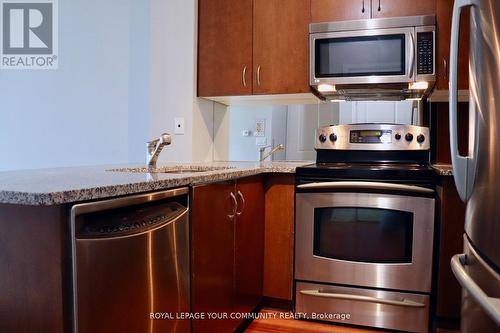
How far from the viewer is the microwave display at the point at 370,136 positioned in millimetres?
2262

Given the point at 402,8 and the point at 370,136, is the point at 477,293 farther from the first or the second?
the point at 402,8

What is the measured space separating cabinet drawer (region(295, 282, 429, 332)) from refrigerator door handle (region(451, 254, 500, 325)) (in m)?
0.85

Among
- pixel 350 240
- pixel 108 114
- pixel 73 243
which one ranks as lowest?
pixel 350 240

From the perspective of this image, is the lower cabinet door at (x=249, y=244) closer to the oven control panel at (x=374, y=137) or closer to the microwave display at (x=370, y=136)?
the oven control panel at (x=374, y=137)

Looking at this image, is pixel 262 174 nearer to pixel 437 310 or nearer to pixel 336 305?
pixel 336 305

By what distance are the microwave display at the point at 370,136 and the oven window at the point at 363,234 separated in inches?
19.1

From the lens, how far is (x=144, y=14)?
2.98 m

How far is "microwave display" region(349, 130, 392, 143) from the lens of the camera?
2.26 m

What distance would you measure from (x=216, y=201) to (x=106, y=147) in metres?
1.89

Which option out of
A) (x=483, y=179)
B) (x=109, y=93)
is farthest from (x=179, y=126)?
(x=483, y=179)

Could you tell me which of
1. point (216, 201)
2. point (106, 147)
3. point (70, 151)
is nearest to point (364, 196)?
point (216, 201)

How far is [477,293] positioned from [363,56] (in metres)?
1.65

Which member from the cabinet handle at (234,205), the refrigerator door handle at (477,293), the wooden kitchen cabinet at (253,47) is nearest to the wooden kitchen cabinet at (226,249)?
the cabinet handle at (234,205)

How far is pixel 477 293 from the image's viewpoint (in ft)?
3.15
